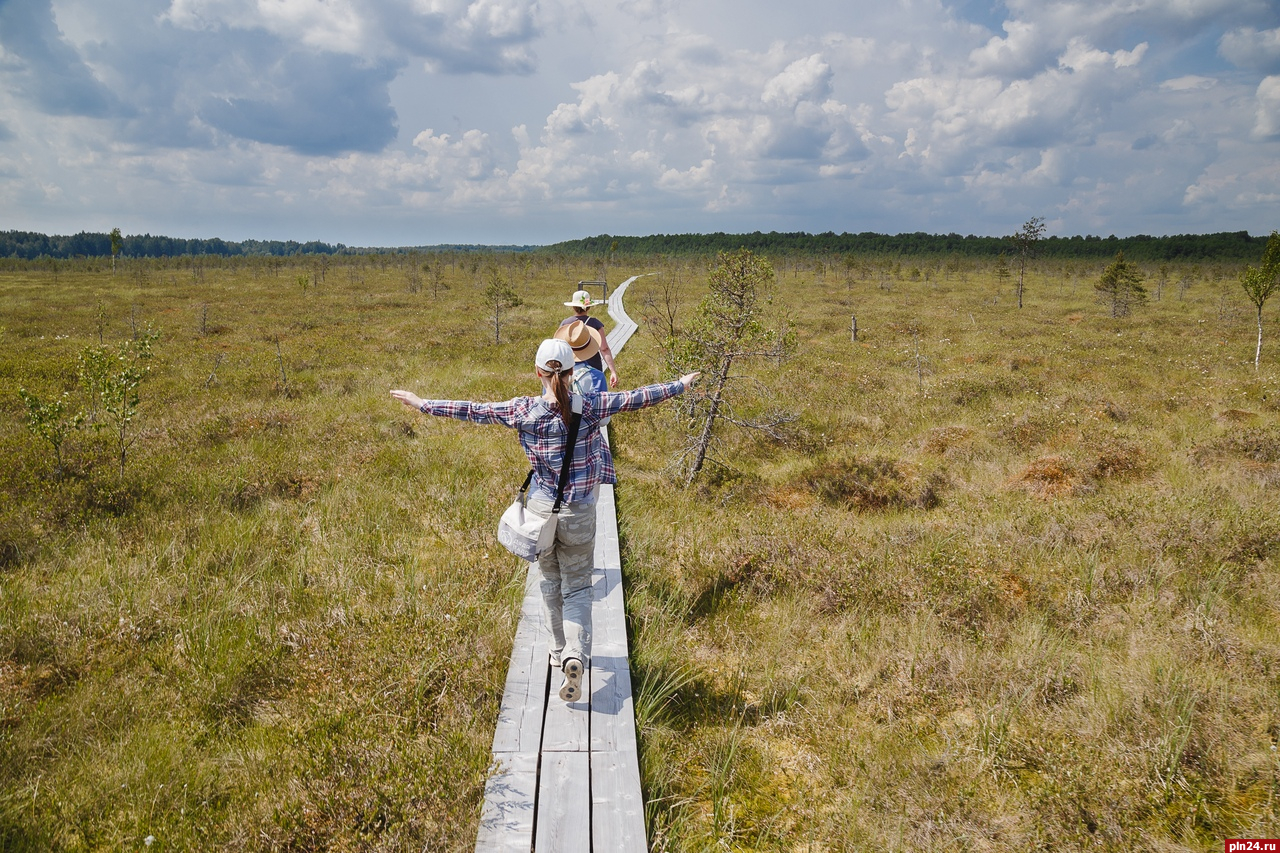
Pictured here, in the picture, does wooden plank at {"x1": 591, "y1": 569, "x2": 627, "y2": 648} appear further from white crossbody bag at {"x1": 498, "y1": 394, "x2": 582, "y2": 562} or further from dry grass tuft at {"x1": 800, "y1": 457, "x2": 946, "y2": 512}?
dry grass tuft at {"x1": 800, "y1": 457, "x2": 946, "y2": 512}

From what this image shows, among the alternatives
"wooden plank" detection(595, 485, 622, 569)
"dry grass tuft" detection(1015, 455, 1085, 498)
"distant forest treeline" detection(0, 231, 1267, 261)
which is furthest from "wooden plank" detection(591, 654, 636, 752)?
"distant forest treeline" detection(0, 231, 1267, 261)

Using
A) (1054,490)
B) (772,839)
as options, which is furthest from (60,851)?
(1054,490)

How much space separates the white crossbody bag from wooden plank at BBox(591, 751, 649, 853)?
48.5 inches

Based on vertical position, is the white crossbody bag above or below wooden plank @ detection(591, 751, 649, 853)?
above

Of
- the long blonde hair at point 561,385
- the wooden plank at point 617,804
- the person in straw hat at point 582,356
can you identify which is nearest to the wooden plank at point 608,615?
the wooden plank at point 617,804

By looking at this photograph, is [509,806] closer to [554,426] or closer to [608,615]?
[608,615]

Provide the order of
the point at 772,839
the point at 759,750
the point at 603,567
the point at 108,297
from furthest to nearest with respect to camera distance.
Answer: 1. the point at 108,297
2. the point at 603,567
3. the point at 759,750
4. the point at 772,839

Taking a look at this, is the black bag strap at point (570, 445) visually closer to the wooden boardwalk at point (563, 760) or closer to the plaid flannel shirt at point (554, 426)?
the plaid flannel shirt at point (554, 426)

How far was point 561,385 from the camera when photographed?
3.22 meters

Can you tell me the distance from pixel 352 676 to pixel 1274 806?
17.7 ft

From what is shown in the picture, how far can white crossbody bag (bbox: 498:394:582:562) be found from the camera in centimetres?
335

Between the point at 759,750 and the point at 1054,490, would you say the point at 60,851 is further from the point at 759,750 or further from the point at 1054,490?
the point at 1054,490

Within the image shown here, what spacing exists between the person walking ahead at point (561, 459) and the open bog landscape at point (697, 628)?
67cm

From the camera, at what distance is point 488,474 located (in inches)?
331
